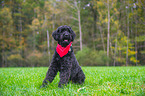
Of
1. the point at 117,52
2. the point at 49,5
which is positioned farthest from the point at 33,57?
the point at 117,52

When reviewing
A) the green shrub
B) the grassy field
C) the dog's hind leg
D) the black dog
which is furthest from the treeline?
the black dog

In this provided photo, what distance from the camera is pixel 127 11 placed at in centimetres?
2320

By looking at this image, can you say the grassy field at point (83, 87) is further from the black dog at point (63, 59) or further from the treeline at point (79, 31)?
the treeline at point (79, 31)

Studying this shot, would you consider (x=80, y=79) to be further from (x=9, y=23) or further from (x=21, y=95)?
(x=9, y=23)

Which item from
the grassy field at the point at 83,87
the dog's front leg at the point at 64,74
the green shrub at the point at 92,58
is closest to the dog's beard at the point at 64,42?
the dog's front leg at the point at 64,74

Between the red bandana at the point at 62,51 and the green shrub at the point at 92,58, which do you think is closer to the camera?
the red bandana at the point at 62,51

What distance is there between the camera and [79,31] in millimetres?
20469

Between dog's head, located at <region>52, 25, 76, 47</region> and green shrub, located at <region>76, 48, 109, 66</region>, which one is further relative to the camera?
green shrub, located at <region>76, 48, 109, 66</region>

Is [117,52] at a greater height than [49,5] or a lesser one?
lesser

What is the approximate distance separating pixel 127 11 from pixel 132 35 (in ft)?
15.8

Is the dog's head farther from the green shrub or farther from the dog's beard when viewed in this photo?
the green shrub

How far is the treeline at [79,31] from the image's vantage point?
20250 mm

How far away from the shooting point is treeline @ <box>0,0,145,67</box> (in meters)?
20.2

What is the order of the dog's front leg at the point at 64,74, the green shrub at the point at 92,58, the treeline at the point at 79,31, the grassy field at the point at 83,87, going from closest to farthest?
the grassy field at the point at 83,87
the dog's front leg at the point at 64,74
the green shrub at the point at 92,58
the treeline at the point at 79,31
